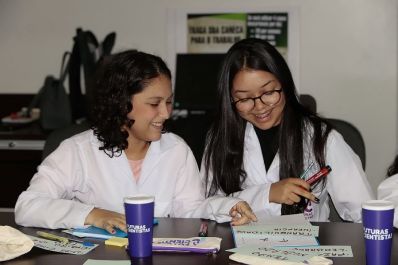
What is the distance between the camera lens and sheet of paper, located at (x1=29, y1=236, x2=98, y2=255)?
1604 mm

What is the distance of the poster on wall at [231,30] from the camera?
3615 mm

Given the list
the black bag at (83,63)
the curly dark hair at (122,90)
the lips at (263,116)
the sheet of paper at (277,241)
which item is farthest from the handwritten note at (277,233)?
the black bag at (83,63)

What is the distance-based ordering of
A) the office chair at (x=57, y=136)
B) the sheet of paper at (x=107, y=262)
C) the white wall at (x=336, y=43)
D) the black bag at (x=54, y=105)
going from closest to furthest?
the sheet of paper at (x=107, y=262) → the office chair at (x=57, y=136) → the black bag at (x=54, y=105) → the white wall at (x=336, y=43)

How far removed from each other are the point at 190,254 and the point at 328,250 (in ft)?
1.01

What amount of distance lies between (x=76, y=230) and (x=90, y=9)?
7.21ft

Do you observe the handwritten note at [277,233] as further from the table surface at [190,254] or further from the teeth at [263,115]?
the teeth at [263,115]

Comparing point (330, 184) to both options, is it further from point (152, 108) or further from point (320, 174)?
point (152, 108)

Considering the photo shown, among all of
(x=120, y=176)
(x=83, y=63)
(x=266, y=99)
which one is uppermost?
(x=83, y=63)

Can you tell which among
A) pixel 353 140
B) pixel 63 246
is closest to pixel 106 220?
pixel 63 246

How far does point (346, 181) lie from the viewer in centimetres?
211

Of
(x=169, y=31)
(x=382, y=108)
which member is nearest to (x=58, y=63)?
(x=169, y=31)

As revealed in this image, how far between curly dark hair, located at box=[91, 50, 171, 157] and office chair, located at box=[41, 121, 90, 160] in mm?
Answer: 126

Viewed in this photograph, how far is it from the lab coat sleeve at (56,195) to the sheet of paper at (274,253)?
0.48 m

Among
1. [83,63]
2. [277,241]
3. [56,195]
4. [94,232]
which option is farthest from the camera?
[83,63]
